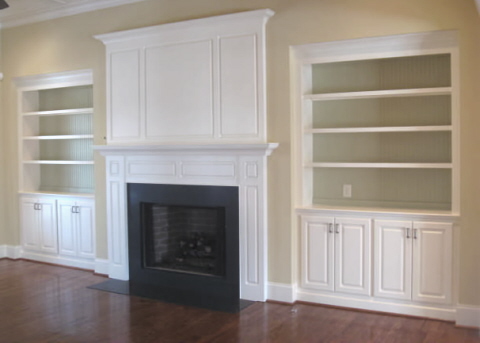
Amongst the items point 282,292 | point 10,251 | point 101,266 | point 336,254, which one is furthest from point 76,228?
point 336,254

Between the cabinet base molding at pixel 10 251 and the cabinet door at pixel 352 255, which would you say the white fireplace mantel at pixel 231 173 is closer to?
the cabinet door at pixel 352 255

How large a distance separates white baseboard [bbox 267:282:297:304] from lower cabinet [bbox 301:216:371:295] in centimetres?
14

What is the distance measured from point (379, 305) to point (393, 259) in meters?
0.42

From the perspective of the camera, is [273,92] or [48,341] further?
[273,92]

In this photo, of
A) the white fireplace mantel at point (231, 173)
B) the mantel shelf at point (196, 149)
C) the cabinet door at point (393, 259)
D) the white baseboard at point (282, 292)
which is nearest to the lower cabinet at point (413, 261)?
the cabinet door at point (393, 259)

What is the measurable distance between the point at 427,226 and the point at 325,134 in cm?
128

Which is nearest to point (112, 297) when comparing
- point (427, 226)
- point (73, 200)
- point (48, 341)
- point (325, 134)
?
point (48, 341)

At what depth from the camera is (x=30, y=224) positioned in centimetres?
645

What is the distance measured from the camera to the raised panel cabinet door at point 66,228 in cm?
607

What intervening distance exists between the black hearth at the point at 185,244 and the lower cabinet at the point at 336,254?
2.21 ft

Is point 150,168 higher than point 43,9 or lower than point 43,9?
lower

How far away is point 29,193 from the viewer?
6406 millimetres

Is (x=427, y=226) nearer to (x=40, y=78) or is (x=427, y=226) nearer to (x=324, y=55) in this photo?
(x=324, y=55)

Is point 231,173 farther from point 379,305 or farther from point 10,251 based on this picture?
point 10,251
